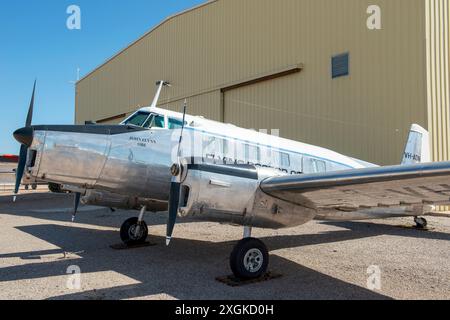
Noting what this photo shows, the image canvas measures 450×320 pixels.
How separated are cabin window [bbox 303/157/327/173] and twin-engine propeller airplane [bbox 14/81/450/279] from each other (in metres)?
0.55

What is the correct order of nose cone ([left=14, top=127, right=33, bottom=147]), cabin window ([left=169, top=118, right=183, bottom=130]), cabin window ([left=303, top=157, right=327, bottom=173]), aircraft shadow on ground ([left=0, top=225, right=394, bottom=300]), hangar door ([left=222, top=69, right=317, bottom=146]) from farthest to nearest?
1. hangar door ([left=222, top=69, right=317, bottom=146])
2. cabin window ([left=303, top=157, right=327, bottom=173])
3. cabin window ([left=169, top=118, right=183, bottom=130])
4. nose cone ([left=14, top=127, right=33, bottom=147])
5. aircraft shadow on ground ([left=0, top=225, right=394, bottom=300])

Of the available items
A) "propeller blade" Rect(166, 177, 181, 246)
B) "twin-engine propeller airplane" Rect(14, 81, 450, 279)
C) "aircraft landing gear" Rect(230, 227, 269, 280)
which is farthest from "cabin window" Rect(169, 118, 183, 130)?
"aircraft landing gear" Rect(230, 227, 269, 280)

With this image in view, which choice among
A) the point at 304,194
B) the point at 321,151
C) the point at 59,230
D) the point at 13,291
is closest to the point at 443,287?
the point at 304,194

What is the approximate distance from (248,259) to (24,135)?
15.4 ft

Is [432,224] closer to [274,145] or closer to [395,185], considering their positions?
[274,145]

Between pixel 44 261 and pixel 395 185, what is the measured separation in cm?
725

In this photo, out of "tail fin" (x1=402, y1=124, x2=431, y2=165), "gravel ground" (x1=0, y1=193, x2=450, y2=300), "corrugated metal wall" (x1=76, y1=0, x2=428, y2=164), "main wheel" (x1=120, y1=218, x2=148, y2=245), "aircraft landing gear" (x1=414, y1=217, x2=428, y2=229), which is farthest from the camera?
"corrugated metal wall" (x1=76, y1=0, x2=428, y2=164)

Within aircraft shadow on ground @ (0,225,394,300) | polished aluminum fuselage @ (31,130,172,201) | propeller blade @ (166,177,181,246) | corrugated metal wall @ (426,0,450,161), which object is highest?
corrugated metal wall @ (426,0,450,161)

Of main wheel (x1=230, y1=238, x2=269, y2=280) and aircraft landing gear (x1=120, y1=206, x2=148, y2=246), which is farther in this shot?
aircraft landing gear (x1=120, y1=206, x2=148, y2=246)

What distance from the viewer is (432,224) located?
1360 centimetres

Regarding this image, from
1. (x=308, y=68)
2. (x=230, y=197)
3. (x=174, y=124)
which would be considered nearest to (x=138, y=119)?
(x=174, y=124)

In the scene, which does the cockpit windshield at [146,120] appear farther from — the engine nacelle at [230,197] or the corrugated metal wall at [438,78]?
the corrugated metal wall at [438,78]

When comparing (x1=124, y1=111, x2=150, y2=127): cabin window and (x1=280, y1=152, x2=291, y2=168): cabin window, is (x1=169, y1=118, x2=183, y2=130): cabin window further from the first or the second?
(x1=280, y1=152, x2=291, y2=168): cabin window

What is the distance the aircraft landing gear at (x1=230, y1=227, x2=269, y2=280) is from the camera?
6.87 meters
